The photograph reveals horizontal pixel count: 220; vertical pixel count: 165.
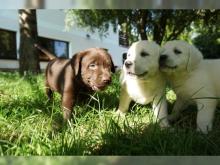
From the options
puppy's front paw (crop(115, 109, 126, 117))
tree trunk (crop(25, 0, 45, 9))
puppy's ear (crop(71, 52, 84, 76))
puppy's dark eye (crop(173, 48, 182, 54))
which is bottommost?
puppy's front paw (crop(115, 109, 126, 117))

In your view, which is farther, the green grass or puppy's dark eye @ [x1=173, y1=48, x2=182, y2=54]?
puppy's dark eye @ [x1=173, y1=48, x2=182, y2=54]

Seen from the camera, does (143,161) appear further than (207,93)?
No

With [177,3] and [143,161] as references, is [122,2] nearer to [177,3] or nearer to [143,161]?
[177,3]

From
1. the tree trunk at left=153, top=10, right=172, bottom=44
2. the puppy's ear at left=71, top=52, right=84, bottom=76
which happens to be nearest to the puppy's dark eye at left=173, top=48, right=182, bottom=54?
the puppy's ear at left=71, top=52, right=84, bottom=76

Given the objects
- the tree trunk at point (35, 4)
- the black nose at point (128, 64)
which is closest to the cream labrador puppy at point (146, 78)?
the black nose at point (128, 64)

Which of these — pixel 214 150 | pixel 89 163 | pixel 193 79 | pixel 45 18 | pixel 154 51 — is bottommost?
pixel 214 150

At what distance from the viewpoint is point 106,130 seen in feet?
7.49

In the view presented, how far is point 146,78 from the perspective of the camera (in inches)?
104

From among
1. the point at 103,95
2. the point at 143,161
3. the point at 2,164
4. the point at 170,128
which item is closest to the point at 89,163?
the point at 143,161

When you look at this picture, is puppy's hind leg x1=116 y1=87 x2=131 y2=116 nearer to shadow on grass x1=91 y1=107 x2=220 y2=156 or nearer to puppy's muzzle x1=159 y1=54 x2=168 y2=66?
puppy's muzzle x1=159 y1=54 x2=168 y2=66

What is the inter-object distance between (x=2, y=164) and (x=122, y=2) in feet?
2.17

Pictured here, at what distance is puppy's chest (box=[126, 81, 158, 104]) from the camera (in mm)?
2755

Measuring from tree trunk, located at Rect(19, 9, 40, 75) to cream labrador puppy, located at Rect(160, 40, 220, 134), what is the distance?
5.19 metres

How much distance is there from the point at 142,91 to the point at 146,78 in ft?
0.54
